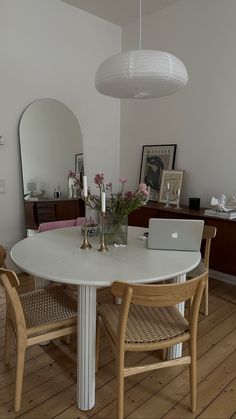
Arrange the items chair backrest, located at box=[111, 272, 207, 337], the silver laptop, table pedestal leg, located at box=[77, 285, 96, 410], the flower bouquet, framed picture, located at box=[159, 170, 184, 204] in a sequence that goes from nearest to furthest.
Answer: chair backrest, located at box=[111, 272, 207, 337] → table pedestal leg, located at box=[77, 285, 96, 410] → the silver laptop → the flower bouquet → framed picture, located at box=[159, 170, 184, 204]

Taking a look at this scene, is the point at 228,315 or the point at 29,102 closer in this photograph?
the point at 228,315

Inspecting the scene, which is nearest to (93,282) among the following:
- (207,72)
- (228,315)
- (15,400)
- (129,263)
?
(129,263)

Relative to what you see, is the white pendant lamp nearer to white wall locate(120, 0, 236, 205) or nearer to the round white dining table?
the round white dining table

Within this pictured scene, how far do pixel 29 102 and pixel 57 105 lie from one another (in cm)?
34

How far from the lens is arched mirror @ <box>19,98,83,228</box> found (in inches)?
130

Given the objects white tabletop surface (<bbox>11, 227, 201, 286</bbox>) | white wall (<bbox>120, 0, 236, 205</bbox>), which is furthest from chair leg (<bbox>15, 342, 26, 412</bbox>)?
white wall (<bbox>120, 0, 236, 205</bbox>)

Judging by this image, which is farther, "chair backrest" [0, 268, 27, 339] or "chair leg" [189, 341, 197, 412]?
"chair leg" [189, 341, 197, 412]

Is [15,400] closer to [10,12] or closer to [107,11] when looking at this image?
[10,12]

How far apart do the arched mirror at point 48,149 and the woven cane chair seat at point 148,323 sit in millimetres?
1988

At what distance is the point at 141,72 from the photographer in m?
1.64

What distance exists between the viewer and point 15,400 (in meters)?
1.59

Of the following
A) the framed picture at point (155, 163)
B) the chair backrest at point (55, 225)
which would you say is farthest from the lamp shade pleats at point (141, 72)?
the framed picture at point (155, 163)

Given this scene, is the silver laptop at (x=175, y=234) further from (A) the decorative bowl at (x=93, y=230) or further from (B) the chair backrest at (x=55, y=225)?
(B) the chair backrest at (x=55, y=225)

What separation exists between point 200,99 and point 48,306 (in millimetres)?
2705
